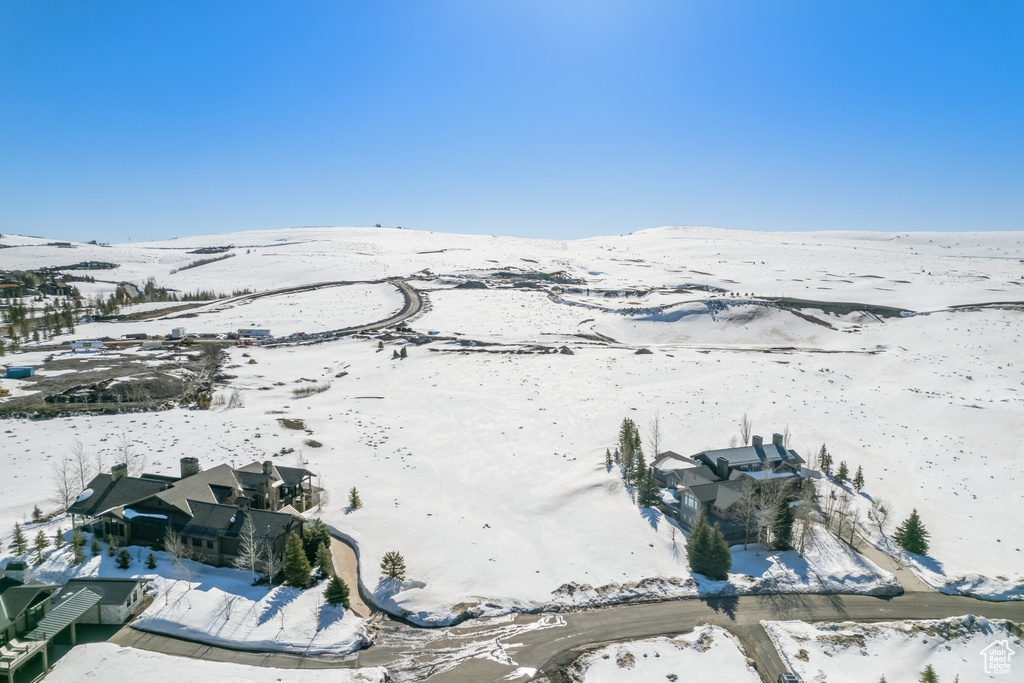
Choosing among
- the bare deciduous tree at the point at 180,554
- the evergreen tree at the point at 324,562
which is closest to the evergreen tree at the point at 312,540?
the evergreen tree at the point at 324,562

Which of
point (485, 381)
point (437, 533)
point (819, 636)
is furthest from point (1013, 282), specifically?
point (437, 533)

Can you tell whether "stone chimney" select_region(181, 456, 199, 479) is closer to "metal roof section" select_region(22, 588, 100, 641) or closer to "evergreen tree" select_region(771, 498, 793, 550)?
"metal roof section" select_region(22, 588, 100, 641)

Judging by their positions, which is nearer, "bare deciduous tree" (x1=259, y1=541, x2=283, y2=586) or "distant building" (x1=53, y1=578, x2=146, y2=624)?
"distant building" (x1=53, y1=578, x2=146, y2=624)

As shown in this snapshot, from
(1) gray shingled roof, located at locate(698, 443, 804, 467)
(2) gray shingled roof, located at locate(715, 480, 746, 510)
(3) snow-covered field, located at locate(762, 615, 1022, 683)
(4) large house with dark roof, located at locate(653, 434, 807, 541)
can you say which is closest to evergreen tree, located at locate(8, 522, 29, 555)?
(4) large house with dark roof, located at locate(653, 434, 807, 541)

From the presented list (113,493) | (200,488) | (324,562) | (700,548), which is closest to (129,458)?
(113,493)

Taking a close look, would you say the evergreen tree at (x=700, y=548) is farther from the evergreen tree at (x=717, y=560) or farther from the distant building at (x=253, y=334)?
the distant building at (x=253, y=334)
